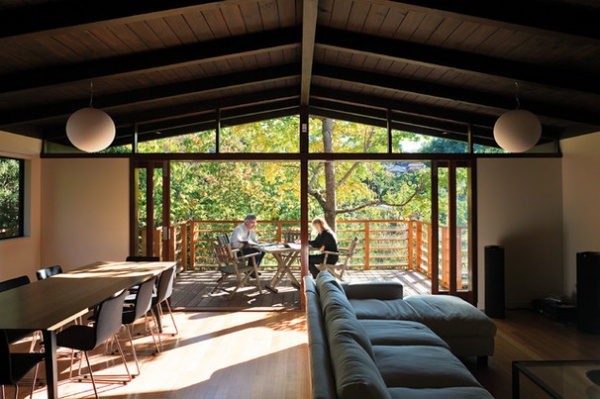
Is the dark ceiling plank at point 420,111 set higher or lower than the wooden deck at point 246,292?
higher

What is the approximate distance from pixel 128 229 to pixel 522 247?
502 cm

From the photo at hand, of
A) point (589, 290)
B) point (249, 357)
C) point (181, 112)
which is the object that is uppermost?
point (181, 112)

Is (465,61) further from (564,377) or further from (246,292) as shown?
(246,292)

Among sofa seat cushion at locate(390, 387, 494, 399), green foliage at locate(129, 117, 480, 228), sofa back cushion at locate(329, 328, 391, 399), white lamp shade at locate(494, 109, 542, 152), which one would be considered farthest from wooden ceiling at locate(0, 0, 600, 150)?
green foliage at locate(129, 117, 480, 228)

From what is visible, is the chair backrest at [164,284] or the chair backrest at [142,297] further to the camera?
the chair backrest at [164,284]

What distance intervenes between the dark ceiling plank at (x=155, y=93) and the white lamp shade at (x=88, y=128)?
4.61 feet

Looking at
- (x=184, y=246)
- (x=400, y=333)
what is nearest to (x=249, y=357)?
(x=400, y=333)

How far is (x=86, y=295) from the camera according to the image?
3182 mm

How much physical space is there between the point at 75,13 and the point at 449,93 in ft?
12.5

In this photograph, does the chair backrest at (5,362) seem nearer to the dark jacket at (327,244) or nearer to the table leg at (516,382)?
the table leg at (516,382)

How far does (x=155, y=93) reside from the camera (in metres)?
5.09

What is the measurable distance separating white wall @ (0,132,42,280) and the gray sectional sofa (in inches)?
143

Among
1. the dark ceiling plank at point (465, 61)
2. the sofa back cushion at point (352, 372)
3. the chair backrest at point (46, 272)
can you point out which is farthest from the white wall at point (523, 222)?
the chair backrest at point (46, 272)

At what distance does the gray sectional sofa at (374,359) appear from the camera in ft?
5.68
